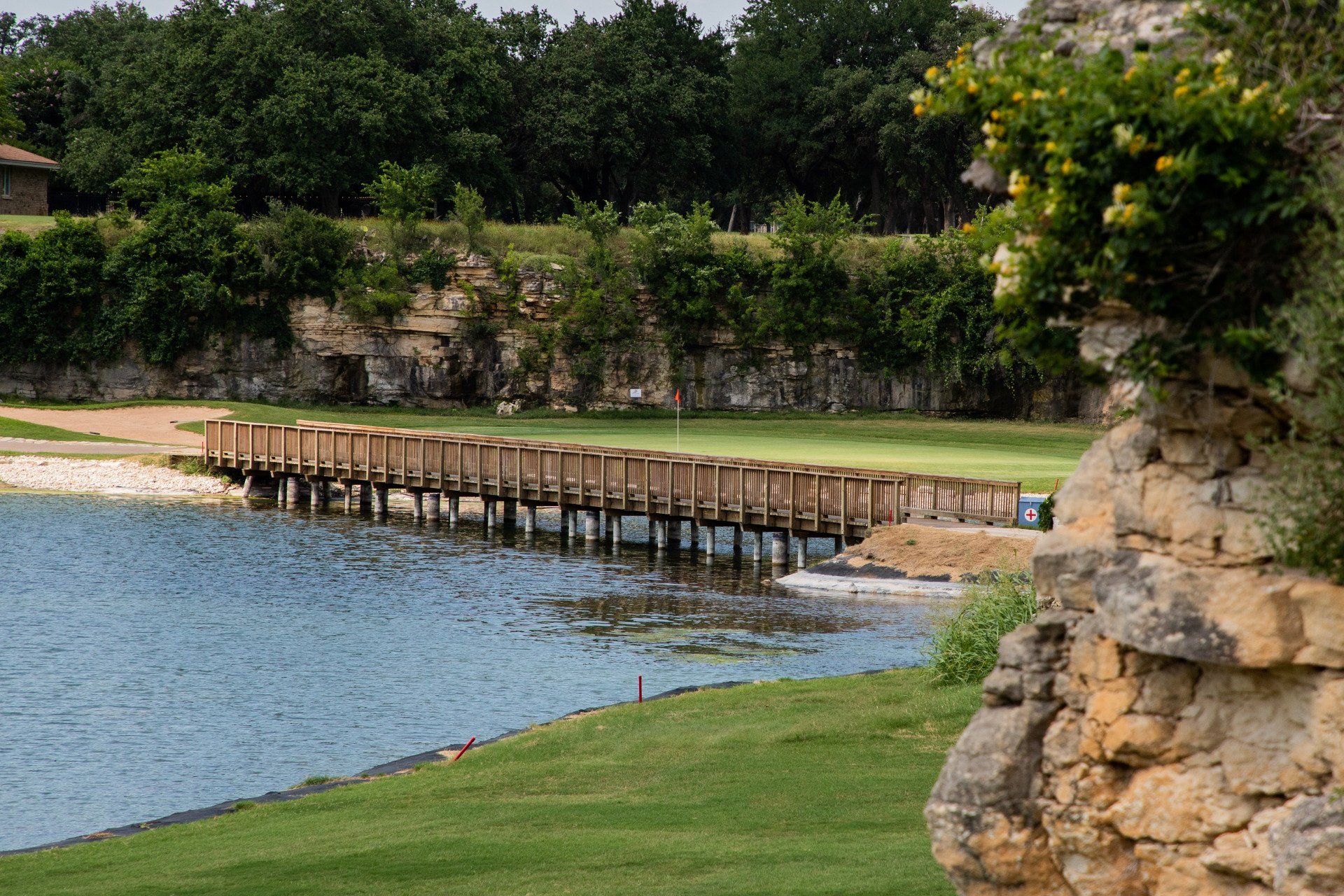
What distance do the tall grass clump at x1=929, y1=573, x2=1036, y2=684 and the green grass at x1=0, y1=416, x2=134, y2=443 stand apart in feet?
153

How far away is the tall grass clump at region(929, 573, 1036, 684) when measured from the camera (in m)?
20.4

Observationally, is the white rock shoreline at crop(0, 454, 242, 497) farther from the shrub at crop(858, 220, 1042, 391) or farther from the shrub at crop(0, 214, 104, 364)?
the shrub at crop(858, 220, 1042, 391)

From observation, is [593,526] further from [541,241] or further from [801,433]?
[541,241]

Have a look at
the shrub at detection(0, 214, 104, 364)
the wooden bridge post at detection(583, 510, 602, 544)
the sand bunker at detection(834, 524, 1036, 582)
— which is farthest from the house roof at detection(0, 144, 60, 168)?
the sand bunker at detection(834, 524, 1036, 582)

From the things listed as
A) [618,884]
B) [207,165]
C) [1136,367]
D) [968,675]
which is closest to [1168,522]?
[1136,367]

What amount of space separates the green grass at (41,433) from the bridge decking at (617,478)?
770 cm

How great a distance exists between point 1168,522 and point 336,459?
45.2 metres

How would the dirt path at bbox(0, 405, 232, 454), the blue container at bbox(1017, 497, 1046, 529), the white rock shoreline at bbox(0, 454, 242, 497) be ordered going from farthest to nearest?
the dirt path at bbox(0, 405, 232, 454) < the white rock shoreline at bbox(0, 454, 242, 497) < the blue container at bbox(1017, 497, 1046, 529)

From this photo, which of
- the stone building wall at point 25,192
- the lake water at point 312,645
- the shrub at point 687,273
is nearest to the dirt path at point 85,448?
the lake water at point 312,645

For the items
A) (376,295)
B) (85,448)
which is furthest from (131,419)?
(376,295)

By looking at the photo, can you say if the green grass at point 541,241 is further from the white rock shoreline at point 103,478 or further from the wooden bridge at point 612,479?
the white rock shoreline at point 103,478

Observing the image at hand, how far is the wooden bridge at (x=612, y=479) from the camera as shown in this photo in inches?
1442

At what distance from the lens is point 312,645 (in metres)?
27.9

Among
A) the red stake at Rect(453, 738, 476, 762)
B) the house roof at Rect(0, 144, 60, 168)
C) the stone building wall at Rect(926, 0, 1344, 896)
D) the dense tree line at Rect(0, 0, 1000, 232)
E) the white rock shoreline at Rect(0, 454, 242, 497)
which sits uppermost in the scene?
the dense tree line at Rect(0, 0, 1000, 232)
